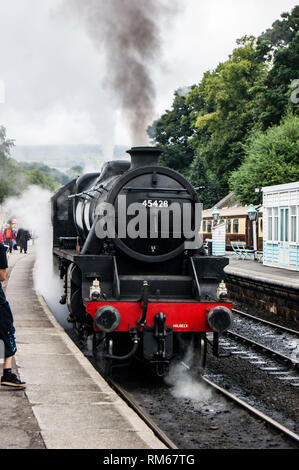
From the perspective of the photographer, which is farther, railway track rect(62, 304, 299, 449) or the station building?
the station building

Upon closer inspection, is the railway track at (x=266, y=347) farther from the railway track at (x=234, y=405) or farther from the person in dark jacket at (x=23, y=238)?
the person in dark jacket at (x=23, y=238)

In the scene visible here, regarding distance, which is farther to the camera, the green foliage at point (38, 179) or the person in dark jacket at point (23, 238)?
the green foliage at point (38, 179)

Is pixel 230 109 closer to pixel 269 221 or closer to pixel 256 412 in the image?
pixel 269 221

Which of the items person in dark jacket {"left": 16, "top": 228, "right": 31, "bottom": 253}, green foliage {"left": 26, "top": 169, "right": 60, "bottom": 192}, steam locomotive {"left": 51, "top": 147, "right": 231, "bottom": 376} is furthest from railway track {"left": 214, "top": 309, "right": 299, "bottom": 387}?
green foliage {"left": 26, "top": 169, "right": 60, "bottom": 192}

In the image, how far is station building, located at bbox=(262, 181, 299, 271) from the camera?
65.7 feet

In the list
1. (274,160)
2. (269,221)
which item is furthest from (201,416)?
(274,160)

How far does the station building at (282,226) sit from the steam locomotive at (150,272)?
37.8ft

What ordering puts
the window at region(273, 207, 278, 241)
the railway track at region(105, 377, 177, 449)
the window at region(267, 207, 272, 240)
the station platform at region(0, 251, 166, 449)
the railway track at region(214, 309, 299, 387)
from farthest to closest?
the window at region(267, 207, 272, 240) → the window at region(273, 207, 278, 241) → the railway track at region(214, 309, 299, 387) → the railway track at region(105, 377, 177, 449) → the station platform at region(0, 251, 166, 449)

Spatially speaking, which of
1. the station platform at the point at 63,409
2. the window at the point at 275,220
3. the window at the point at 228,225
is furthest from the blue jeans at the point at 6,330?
the window at the point at 228,225

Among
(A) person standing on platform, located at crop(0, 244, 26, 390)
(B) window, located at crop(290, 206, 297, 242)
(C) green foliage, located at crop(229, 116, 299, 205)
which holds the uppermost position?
(C) green foliage, located at crop(229, 116, 299, 205)

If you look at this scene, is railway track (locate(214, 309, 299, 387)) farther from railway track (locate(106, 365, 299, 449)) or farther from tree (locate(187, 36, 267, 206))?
tree (locate(187, 36, 267, 206))

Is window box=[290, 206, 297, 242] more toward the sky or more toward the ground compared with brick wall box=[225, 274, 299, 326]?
more toward the sky

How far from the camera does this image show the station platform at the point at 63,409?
5027 millimetres
